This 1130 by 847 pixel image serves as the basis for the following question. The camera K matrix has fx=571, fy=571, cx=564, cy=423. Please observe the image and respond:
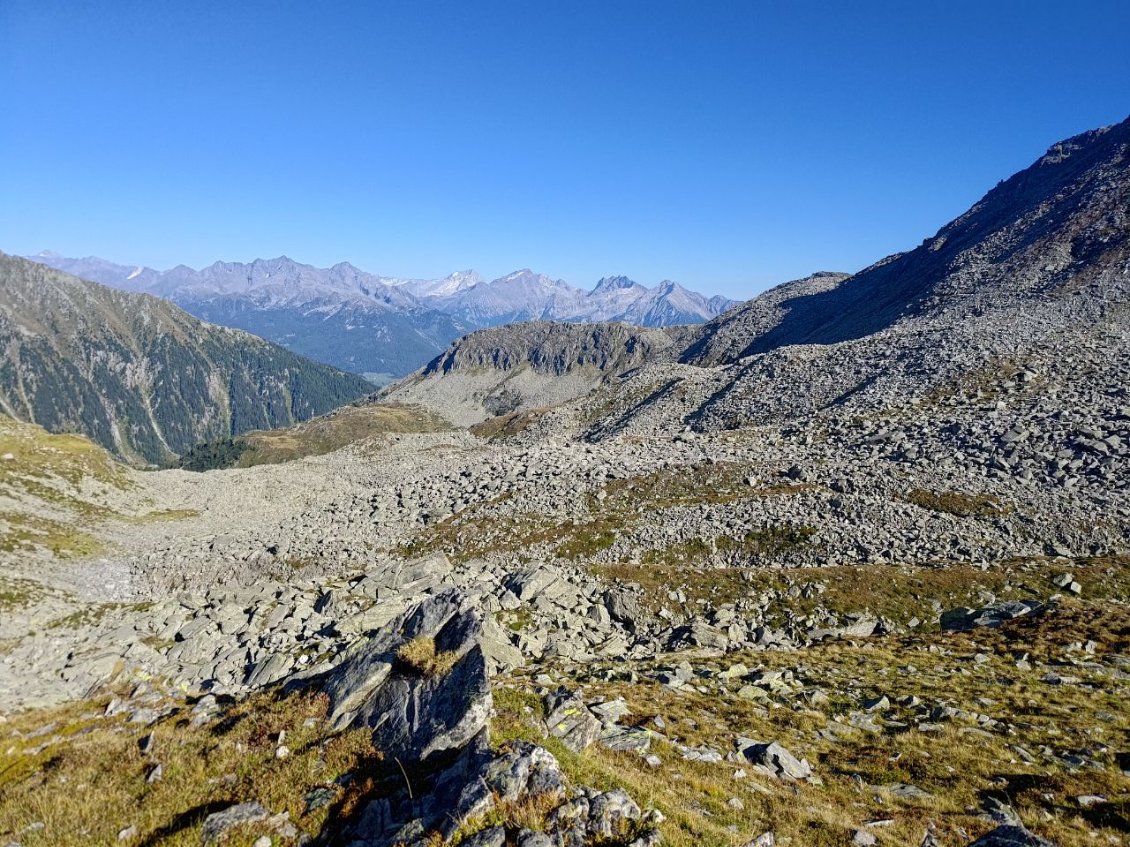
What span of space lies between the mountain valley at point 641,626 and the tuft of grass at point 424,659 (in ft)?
0.52

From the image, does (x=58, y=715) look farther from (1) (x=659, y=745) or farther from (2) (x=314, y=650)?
(1) (x=659, y=745)

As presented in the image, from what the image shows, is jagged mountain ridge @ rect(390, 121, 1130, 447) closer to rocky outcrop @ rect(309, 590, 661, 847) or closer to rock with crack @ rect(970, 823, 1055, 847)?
rock with crack @ rect(970, 823, 1055, 847)

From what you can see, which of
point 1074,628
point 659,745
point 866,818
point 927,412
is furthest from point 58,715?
point 927,412

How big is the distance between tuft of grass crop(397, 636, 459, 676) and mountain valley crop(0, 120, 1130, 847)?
16cm

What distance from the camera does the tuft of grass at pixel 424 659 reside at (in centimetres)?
1603

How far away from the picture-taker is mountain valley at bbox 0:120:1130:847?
1279cm

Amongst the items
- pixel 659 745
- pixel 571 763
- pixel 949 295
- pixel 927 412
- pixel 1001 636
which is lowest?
pixel 1001 636

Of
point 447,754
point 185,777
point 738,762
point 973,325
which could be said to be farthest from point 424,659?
point 973,325

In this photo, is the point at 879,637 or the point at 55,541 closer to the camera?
the point at 879,637

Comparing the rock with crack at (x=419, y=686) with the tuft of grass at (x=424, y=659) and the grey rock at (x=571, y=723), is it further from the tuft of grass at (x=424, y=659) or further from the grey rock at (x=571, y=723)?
the grey rock at (x=571, y=723)

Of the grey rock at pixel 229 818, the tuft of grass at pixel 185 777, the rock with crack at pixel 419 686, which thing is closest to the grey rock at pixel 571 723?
the rock with crack at pixel 419 686

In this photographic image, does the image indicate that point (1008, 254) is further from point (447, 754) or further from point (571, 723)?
point (447, 754)

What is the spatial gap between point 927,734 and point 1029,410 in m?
41.9

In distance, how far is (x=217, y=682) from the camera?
28.8 m
